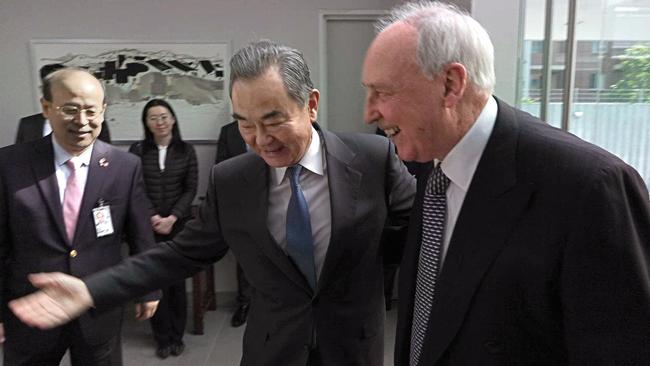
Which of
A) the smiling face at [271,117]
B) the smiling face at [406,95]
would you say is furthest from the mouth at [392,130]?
the smiling face at [271,117]

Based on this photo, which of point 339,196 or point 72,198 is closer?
point 339,196

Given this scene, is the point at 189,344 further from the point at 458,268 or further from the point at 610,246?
the point at 610,246

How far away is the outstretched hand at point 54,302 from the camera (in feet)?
4.23

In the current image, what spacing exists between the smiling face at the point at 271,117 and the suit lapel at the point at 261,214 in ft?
0.28

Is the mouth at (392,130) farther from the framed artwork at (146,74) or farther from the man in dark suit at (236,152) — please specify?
the framed artwork at (146,74)

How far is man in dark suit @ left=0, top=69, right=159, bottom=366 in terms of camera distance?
1.70 meters

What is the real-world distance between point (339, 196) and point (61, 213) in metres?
1.05

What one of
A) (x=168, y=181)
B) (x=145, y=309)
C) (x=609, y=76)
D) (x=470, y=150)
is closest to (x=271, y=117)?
(x=470, y=150)

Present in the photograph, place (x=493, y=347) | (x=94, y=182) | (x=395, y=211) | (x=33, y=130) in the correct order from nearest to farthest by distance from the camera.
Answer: (x=493, y=347) < (x=395, y=211) < (x=94, y=182) < (x=33, y=130)

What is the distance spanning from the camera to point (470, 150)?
0.98 metres

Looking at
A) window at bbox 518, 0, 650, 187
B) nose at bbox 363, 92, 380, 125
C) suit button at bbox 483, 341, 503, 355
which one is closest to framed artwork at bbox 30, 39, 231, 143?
window at bbox 518, 0, 650, 187

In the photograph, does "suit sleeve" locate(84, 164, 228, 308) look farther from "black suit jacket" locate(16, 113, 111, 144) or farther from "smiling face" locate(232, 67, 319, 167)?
"black suit jacket" locate(16, 113, 111, 144)

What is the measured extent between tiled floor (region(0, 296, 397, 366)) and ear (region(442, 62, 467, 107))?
239 centimetres

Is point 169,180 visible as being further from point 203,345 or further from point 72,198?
point 72,198
